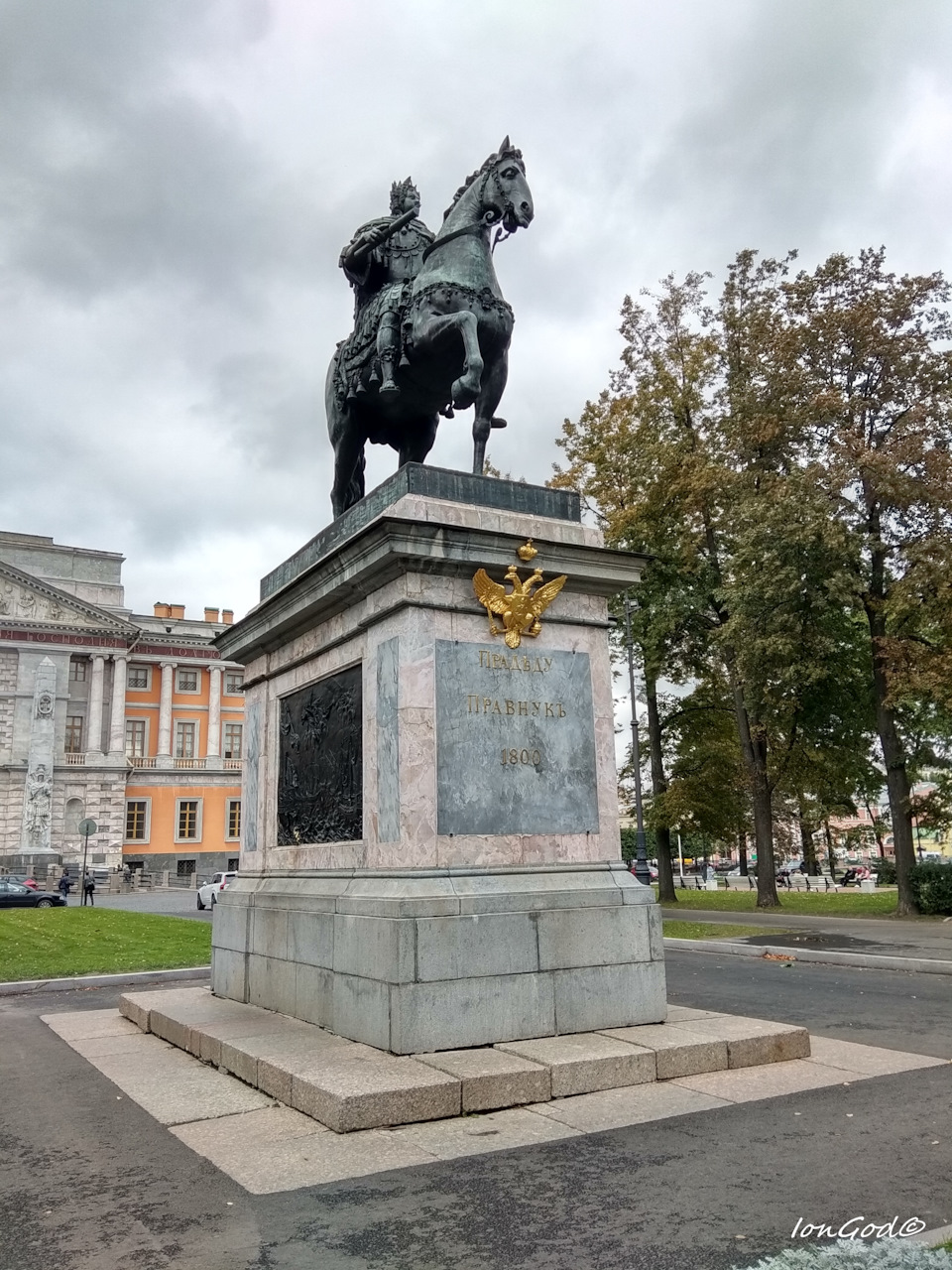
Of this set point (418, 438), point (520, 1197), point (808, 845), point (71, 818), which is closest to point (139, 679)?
point (71, 818)

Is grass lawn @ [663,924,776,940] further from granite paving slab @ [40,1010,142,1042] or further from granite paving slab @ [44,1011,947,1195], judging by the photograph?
granite paving slab @ [44,1011,947,1195]

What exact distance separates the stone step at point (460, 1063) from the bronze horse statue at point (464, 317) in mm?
4748

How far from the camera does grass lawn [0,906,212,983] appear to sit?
1608cm

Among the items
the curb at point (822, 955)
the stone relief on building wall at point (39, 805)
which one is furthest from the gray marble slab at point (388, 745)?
the stone relief on building wall at point (39, 805)

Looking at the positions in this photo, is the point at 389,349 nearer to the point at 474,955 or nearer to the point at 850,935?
the point at 474,955

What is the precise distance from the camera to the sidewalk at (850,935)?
17.2 meters

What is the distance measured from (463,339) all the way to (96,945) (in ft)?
54.0

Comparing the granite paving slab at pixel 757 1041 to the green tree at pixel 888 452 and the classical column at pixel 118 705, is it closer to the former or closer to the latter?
the green tree at pixel 888 452

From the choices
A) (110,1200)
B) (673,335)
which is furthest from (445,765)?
(673,335)

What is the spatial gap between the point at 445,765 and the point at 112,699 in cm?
7148

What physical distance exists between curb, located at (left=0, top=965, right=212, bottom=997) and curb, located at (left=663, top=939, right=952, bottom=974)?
29.6ft

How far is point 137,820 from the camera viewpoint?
73812 millimetres

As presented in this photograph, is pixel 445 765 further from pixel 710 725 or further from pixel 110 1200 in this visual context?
pixel 710 725

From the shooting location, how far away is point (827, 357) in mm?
26844
